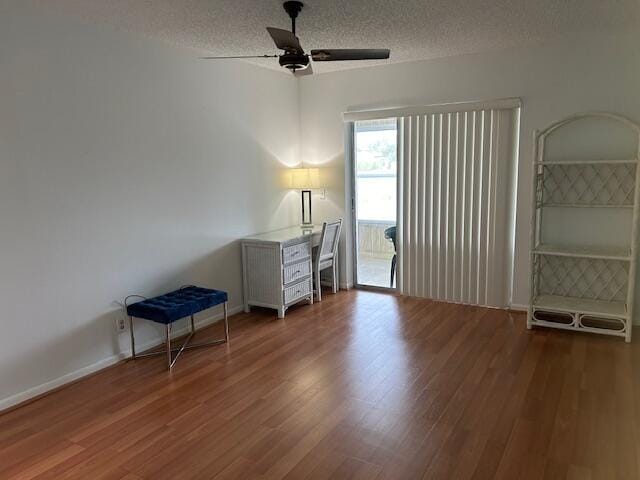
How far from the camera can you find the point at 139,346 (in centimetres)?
372

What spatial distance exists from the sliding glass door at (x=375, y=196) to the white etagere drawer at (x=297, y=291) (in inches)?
36.7

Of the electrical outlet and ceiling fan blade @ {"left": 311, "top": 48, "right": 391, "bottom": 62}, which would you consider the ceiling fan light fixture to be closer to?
ceiling fan blade @ {"left": 311, "top": 48, "right": 391, "bottom": 62}

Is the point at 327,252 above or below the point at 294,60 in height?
below

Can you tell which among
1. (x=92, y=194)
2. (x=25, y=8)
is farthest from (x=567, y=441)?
(x=25, y=8)

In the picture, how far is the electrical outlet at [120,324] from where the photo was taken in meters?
3.54

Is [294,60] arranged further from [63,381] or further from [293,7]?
[63,381]

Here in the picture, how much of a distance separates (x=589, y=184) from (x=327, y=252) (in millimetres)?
2571

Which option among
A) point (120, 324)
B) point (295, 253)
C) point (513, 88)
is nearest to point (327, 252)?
point (295, 253)

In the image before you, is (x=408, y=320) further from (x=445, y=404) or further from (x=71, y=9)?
(x=71, y=9)

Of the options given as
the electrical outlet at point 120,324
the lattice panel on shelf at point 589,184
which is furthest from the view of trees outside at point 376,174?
the electrical outlet at point 120,324

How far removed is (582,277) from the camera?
416 centimetres

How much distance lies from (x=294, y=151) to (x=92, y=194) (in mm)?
2625

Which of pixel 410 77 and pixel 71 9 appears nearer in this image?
pixel 71 9

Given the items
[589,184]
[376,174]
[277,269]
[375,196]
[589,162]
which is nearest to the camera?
[589,162]
